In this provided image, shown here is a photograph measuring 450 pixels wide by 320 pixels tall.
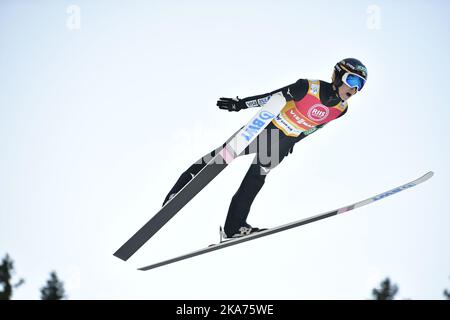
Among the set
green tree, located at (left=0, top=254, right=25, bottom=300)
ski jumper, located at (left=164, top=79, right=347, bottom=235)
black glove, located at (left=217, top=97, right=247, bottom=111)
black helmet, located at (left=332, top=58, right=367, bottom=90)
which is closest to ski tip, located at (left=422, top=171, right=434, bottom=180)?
ski jumper, located at (left=164, top=79, right=347, bottom=235)

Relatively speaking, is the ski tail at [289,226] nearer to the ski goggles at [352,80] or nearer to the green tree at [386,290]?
the ski goggles at [352,80]

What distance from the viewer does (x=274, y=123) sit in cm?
834

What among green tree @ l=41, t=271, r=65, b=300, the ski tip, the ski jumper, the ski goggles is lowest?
the ski tip

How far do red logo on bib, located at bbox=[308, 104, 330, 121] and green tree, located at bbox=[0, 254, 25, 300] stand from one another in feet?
53.0

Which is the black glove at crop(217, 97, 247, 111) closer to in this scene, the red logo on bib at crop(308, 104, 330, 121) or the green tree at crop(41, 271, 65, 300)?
the red logo on bib at crop(308, 104, 330, 121)

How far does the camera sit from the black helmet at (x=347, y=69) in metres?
7.93

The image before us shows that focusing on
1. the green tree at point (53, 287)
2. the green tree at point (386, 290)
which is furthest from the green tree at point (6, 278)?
the green tree at point (386, 290)

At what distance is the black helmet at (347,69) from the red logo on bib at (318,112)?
31cm

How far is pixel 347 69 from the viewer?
7938 millimetres

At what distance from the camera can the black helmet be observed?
793 cm
